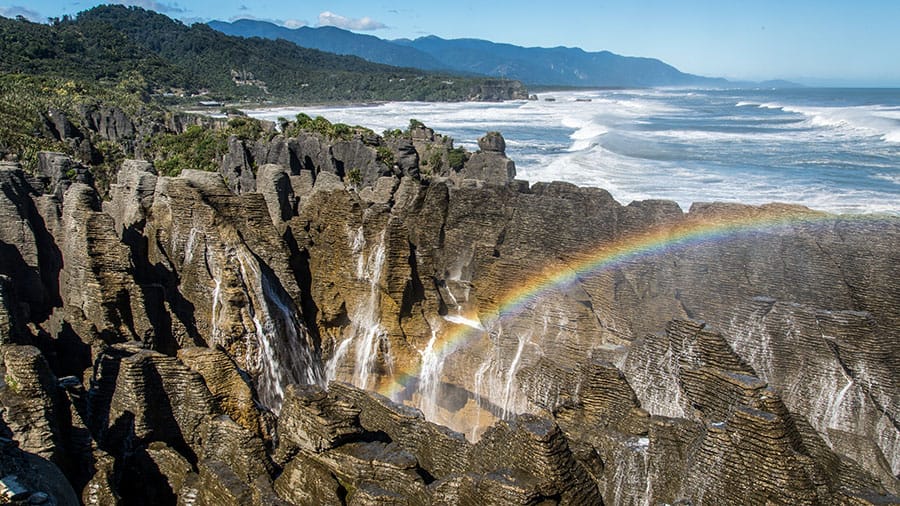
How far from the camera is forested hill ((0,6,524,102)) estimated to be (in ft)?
332

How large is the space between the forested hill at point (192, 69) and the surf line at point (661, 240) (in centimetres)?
8894

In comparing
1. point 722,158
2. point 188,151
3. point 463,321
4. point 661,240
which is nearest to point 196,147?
point 188,151

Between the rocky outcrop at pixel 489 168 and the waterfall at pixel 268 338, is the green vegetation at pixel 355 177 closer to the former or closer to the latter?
the rocky outcrop at pixel 489 168

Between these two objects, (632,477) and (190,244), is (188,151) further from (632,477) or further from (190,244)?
(632,477)

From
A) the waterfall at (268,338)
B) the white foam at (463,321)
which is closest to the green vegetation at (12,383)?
the waterfall at (268,338)

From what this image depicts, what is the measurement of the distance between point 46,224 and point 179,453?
5052 mm

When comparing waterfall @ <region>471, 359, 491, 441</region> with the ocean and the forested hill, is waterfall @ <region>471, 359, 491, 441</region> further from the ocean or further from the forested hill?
the forested hill

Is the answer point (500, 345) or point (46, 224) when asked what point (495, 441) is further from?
point (46, 224)

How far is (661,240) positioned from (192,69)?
574 ft

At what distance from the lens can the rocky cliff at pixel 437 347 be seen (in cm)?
571

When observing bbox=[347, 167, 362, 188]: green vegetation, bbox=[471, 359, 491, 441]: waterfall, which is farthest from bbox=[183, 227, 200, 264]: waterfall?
bbox=[347, 167, 362, 188]: green vegetation

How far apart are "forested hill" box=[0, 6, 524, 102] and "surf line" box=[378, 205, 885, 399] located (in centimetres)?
8894

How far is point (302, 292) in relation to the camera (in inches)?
424

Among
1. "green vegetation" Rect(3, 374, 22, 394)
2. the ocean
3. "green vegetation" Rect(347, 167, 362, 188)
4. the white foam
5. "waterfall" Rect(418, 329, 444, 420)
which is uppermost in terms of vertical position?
"green vegetation" Rect(3, 374, 22, 394)
